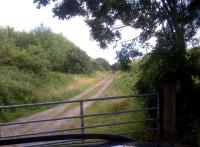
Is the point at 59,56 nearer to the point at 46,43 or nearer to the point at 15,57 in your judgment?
the point at 46,43

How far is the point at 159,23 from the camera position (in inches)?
369

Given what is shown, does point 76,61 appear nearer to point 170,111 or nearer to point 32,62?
point 32,62

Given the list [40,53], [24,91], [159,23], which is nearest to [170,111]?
[159,23]

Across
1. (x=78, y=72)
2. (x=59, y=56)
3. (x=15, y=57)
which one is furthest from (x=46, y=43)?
(x=15, y=57)

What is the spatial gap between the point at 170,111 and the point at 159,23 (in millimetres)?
2104

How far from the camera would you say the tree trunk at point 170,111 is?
9.34 m

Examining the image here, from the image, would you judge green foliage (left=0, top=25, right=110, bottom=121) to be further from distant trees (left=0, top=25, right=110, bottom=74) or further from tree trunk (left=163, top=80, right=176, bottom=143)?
tree trunk (left=163, top=80, right=176, bottom=143)

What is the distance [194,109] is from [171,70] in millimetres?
1432

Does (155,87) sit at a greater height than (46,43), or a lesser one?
lesser

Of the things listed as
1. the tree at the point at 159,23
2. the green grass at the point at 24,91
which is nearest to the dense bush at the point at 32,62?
the green grass at the point at 24,91

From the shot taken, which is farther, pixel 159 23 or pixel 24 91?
pixel 24 91

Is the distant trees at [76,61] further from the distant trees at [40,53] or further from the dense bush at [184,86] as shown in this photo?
the dense bush at [184,86]

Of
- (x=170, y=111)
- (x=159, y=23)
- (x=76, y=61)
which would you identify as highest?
(x=76, y=61)

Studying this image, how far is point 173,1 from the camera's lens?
9297mm
